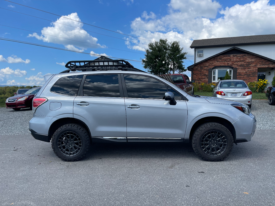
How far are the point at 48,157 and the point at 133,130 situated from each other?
205 centimetres

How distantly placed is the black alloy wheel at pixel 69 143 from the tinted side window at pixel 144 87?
140 centimetres

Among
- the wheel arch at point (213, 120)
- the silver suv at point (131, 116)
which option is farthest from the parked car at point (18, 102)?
the wheel arch at point (213, 120)

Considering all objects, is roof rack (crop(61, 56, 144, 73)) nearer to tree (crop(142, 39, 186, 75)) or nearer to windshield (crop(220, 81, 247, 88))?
windshield (crop(220, 81, 247, 88))

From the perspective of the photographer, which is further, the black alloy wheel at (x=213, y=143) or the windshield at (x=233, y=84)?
the windshield at (x=233, y=84)

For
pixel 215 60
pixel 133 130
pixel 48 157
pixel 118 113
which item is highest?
pixel 215 60

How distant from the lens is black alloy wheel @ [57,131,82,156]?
4223 millimetres

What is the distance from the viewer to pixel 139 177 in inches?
138

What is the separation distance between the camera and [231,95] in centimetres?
967

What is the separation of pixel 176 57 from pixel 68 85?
113ft

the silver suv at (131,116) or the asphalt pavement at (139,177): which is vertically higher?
the silver suv at (131,116)

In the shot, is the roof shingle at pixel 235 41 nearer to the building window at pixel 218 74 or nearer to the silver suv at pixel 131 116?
the building window at pixel 218 74

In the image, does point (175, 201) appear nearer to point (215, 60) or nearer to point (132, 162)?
point (132, 162)

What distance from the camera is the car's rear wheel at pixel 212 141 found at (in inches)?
159

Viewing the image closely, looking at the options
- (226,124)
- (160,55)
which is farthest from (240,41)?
(226,124)
